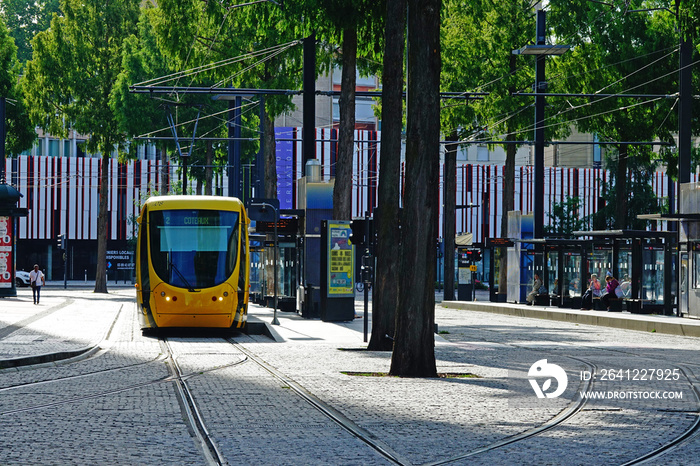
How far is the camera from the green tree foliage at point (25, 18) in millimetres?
78438

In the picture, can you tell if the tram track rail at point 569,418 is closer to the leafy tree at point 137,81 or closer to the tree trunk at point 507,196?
the tree trunk at point 507,196

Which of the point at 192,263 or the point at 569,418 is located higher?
the point at 192,263

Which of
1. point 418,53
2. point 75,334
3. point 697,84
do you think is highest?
point 697,84

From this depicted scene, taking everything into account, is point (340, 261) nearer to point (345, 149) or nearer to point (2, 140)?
point (345, 149)

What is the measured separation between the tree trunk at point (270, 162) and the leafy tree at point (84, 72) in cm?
1531

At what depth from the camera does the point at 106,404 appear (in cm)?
1142

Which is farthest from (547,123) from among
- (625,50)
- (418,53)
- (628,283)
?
(418,53)

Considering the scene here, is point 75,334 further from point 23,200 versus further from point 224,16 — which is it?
point 23,200

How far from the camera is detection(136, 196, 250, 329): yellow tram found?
23234mm

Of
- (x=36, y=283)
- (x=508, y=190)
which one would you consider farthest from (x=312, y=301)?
(x=508, y=190)

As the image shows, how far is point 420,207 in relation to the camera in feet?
48.6

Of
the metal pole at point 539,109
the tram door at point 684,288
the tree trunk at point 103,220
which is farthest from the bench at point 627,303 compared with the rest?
the tree trunk at point 103,220

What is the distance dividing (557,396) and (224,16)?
2201cm

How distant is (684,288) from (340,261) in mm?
10782
